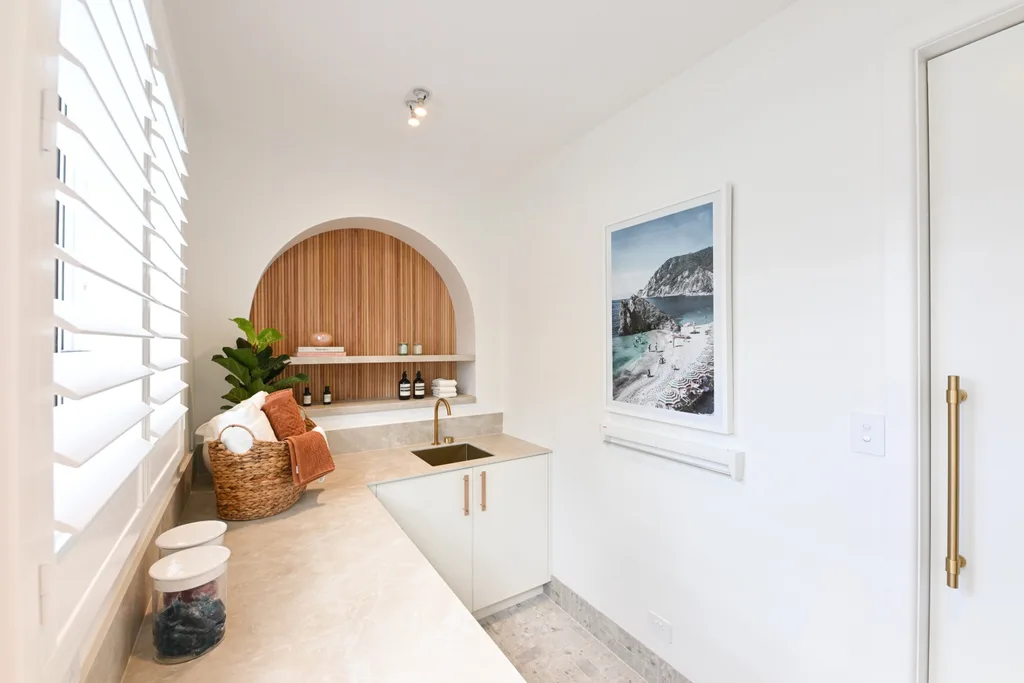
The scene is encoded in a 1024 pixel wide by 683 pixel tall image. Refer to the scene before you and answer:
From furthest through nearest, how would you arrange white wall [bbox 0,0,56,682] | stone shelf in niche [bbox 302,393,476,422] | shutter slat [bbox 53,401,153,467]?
1. stone shelf in niche [bbox 302,393,476,422]
2. shutter slat [bbox 53,401,153,467]
3. white wall [bbox 0,0,56,682]

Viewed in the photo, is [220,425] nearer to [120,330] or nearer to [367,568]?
[367,568]

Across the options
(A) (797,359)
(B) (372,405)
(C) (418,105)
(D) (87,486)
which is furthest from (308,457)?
(A) (797,359)

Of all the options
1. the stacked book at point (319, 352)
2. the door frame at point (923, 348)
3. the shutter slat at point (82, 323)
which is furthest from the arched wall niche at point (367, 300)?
the door frame at point (923, 348)

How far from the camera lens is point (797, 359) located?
1489mm

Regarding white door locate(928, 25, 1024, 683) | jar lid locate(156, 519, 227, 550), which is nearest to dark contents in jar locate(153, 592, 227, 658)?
jar lid locate(156, 519, 227, 550)

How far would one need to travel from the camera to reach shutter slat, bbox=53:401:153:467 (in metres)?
0.58

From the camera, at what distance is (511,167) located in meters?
2.86

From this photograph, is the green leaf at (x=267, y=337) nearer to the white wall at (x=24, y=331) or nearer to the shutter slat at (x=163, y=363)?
the shutter slat at (x=163, y=363)

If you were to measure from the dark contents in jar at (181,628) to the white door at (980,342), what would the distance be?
1794 millimetres

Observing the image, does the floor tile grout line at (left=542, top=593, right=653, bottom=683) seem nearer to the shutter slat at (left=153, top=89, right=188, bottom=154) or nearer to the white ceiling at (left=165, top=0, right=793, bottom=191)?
the white ceiling at (left=165, top=0, right=793, bottom=191)

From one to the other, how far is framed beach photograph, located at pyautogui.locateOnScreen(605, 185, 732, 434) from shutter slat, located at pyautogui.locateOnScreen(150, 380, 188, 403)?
1677 millimetres

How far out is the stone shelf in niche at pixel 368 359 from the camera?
98.7 inches

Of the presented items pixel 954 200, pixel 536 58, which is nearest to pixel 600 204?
pixel 536 58

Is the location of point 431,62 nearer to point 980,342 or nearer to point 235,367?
point 235,367
